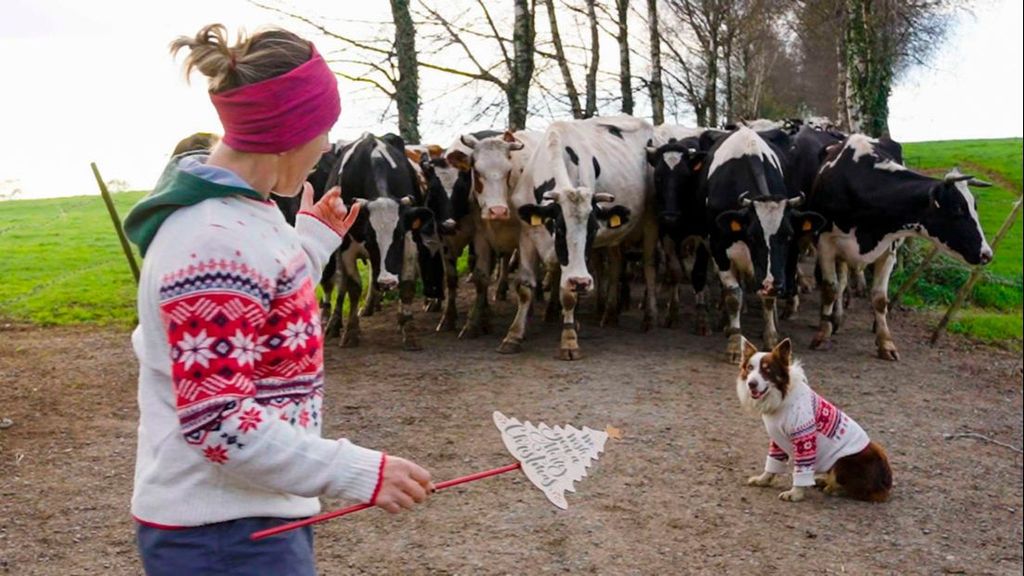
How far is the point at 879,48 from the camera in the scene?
1588 centimetres

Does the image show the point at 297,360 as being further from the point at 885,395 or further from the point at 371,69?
the point at 371,69

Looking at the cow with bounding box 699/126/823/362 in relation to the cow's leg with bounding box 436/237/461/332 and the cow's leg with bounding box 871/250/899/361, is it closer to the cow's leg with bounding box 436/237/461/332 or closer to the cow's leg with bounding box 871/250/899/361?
the cow's leg with bounding box 871/250/899/361

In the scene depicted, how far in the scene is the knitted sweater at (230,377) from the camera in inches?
74.9

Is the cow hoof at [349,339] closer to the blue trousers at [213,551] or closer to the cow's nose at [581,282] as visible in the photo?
the cow's nose at [581,282]

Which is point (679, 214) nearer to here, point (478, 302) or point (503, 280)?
point (478, 302)

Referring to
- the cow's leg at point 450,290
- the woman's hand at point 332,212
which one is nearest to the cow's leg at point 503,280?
the cow's leg at point 450,290

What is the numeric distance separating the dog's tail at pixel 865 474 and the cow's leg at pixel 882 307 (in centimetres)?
424

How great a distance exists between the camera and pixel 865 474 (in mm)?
5922

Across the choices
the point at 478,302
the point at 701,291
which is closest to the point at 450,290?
the point at 478,302

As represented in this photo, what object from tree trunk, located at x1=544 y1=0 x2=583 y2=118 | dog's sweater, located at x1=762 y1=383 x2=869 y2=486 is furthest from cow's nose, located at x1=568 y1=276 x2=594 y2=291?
Result: tree trunk, located at x1=544 y1=0 x2=583 y2=118

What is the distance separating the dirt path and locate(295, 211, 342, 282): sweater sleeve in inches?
105

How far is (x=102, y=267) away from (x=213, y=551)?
6948mm

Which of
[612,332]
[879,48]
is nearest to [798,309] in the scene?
[612,332]

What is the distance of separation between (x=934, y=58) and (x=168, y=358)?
16.8 metres
